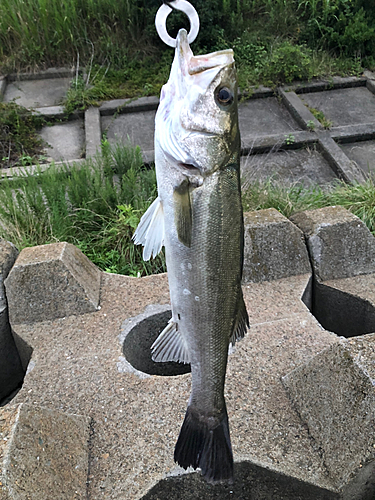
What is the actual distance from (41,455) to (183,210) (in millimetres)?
1116

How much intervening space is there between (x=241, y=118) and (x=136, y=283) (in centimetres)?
365

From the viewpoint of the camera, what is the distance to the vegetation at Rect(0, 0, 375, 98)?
263 inches

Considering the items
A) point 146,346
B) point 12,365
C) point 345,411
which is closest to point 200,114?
point 345,411

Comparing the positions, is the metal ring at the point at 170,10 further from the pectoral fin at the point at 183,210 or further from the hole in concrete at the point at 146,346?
the hole in concrete at the point at 146,346

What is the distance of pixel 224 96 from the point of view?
1560mm

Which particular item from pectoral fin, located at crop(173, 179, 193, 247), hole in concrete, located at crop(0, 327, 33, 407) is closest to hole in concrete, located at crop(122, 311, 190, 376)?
hole in concrete, located at crop(0, 327, 33, 407)

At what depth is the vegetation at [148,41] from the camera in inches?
263

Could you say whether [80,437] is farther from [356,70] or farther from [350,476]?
[356,70]

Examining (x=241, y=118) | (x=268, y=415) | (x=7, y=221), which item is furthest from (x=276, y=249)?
(x=241, y=118)

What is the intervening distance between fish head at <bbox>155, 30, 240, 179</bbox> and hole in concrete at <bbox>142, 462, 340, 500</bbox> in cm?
132

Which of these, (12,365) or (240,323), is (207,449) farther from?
(12,365)

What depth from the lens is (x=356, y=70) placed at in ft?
22.5

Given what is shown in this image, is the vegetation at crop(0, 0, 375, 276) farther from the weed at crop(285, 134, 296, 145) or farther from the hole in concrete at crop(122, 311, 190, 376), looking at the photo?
the hole in concrete at crop(122, 311, 190, 376)

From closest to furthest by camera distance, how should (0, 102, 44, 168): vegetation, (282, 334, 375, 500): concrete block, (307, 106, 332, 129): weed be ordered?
(282, 334, 375, 500): concrete block, (0, 102, 44, 168): vegetation, (307, 106, 332, 129): weed
